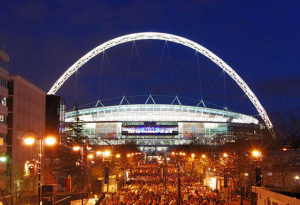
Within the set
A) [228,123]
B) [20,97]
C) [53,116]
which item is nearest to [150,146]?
[228,123]

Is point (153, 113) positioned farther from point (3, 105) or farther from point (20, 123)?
point (3, 105)

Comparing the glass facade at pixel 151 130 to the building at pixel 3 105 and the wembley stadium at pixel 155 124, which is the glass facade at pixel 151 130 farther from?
the building at pixel 3 105

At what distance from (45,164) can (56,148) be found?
5373mm

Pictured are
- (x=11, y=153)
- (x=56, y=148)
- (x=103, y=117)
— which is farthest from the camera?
(x=103, y=117)

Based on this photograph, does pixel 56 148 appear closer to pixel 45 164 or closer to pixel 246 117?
pixel 45 164

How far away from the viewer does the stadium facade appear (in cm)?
13850

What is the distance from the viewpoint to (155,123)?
457 ft

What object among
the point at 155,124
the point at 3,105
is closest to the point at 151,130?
the point at 155,124

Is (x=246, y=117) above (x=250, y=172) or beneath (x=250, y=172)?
above

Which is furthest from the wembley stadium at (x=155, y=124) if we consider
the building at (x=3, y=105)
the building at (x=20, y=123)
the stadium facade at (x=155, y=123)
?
the building at (x=3, y=105)

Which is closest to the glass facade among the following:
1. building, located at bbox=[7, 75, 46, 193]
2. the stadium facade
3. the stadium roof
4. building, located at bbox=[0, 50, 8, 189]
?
the stadium facade

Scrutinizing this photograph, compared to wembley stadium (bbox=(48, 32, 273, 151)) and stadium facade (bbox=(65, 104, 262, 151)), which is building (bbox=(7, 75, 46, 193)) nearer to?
wembley stadium (bbox=(48, 32, 273, 151))

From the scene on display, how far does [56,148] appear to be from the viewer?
7094 cm

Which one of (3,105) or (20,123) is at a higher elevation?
(3,105)
